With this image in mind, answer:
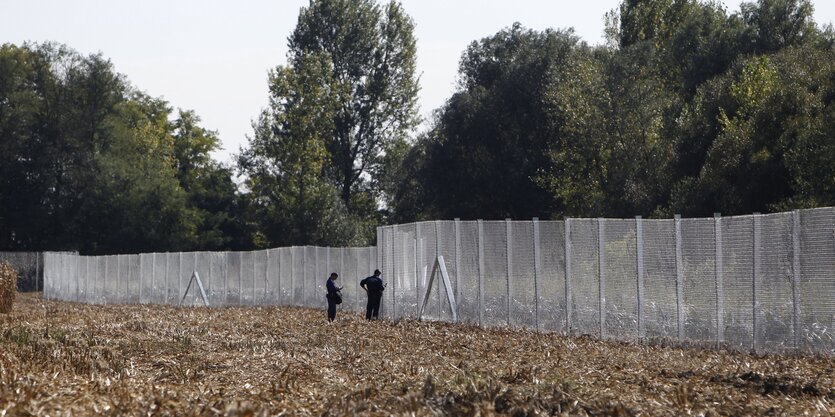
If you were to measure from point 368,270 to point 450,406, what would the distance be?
2653 cm

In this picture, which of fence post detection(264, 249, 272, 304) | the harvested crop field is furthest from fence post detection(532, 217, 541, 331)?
fence post detection(264, 249, 272, 304)

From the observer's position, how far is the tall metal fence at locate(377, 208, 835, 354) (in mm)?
18578

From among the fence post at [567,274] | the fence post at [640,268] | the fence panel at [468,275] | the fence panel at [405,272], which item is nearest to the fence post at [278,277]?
the fence panel at [405,272]

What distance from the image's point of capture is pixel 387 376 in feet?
48.7

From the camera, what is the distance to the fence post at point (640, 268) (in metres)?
22.0

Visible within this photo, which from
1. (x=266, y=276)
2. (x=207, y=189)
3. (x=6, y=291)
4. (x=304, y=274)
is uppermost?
(x=207, y=189)

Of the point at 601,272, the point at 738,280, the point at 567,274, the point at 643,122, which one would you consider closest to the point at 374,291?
the point at 567,274

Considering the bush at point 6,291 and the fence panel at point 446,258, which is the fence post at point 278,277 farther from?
→ the fence panel at point 446,258

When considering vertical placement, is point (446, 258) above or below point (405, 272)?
above

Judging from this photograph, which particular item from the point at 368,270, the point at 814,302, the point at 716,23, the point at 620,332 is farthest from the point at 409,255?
the point at 716,23

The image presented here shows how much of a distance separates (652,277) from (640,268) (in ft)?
1.18

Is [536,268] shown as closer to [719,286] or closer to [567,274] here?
[567,274]

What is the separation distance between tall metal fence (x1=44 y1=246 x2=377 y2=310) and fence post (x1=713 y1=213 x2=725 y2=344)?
18688mm

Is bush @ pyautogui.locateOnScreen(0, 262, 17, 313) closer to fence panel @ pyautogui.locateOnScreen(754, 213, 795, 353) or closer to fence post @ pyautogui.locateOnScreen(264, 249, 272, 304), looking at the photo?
fence post @ pyautogui.locateOnScreen(264, 249, 272, 304)
